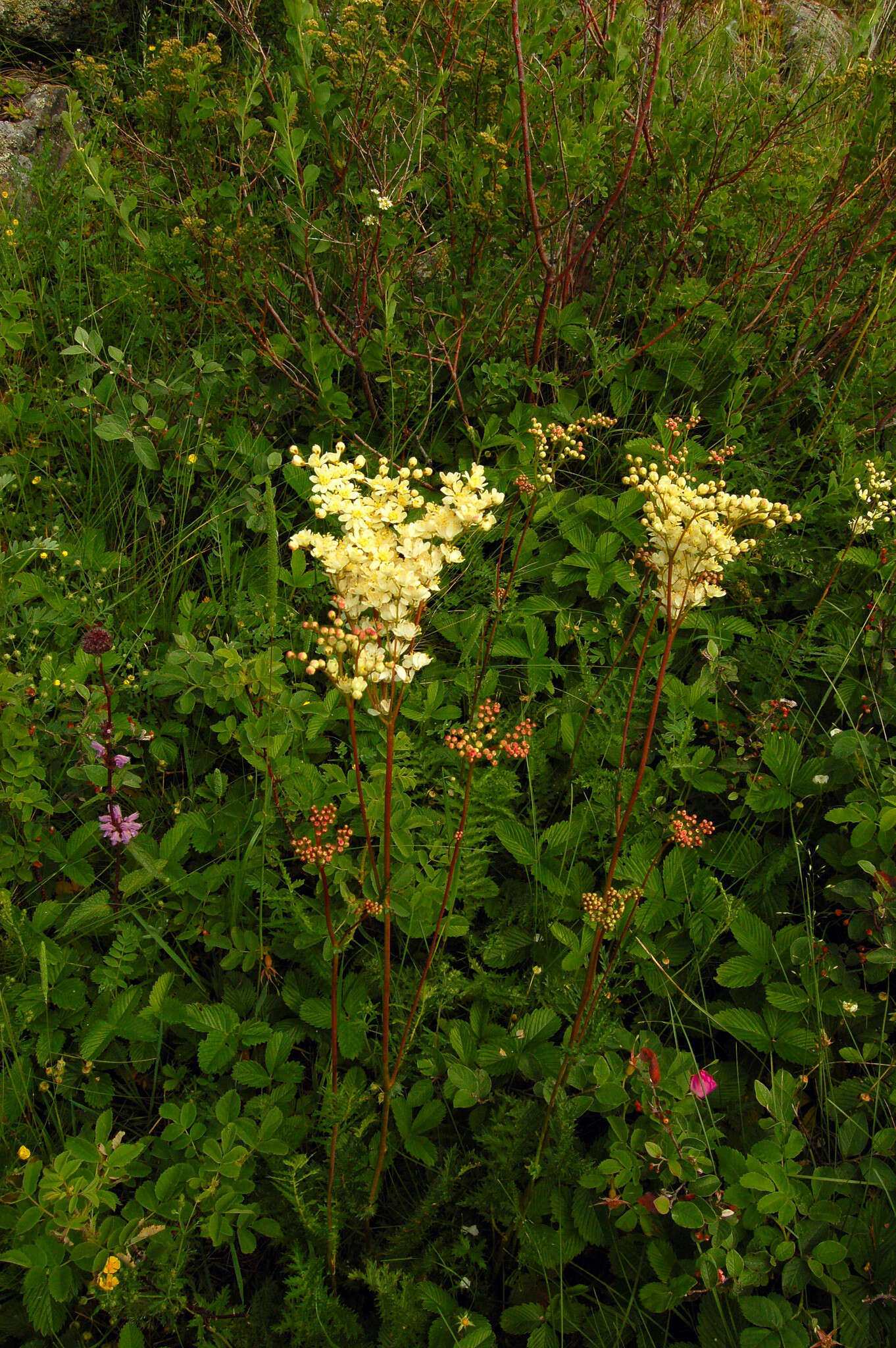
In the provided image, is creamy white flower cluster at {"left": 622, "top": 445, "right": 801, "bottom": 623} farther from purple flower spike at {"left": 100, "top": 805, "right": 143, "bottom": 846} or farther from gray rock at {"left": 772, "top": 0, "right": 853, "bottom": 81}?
gray rock at {"left": 772, "top": 0, "right": 853, "bottom": 81}

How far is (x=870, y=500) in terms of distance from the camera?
102 inches

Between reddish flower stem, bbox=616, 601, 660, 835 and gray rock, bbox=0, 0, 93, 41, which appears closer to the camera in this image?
reddish flower stem, bbox=616, 601, 660, 835

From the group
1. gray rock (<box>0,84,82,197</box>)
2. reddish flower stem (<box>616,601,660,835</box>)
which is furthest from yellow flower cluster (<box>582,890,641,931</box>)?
gray rock (<box>0,84,82,197</box>)

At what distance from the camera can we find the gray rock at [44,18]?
4355 mm

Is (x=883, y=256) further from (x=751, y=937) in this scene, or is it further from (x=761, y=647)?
(x=751, y=937)

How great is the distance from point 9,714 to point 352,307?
1.84 m

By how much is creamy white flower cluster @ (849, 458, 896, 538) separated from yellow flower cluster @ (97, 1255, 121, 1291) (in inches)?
91.6

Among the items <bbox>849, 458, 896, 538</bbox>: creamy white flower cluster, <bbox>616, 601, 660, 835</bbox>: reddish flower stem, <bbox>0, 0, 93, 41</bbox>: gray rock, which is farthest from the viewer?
<bbox>0, 0, 93, 41</bbox>: gray rock

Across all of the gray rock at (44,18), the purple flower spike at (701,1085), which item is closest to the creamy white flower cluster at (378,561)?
the purple flower spike at (701,1085)

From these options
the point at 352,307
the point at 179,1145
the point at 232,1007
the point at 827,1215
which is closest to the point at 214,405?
the point at 352,307

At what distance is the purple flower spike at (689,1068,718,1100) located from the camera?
1679mm

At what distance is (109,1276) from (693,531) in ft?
5.31

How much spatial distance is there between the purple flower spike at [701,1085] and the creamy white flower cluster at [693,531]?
95cm

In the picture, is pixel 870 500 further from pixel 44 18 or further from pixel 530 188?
pixel 44 18
